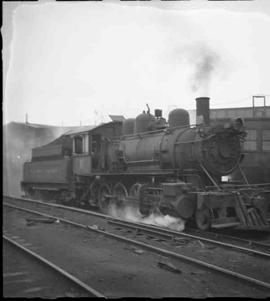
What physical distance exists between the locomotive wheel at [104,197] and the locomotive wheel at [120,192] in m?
0.46

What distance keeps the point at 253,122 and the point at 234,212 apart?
661cm

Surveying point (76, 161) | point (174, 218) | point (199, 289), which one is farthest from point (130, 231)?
point (76, 161)

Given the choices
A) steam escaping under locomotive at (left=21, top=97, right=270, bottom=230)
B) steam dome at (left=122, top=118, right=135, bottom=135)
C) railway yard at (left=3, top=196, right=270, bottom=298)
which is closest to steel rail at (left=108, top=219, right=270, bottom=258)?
railway yard at (left=3, top=196, right=270, bottom=298)

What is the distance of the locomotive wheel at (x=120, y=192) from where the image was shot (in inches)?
517

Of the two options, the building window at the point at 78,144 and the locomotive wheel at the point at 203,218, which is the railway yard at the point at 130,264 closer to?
the locomotive wheel at the point at 203,218

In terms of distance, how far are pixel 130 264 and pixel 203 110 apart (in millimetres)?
6264

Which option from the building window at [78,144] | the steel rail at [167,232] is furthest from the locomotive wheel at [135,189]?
the building window at [78,144]

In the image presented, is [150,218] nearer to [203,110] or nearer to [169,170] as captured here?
[169,170]

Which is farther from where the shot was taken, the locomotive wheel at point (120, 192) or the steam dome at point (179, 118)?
the locomotive wheel at point (120, 192)

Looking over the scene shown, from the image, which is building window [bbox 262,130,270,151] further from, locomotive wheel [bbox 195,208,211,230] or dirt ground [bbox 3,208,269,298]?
dirt ground [bbox 3,208,269,298]

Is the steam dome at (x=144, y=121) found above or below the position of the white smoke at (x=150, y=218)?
above

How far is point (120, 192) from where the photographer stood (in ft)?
44.5

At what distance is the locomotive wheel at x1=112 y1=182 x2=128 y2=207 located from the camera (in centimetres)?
1312

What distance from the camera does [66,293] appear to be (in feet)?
15.1
